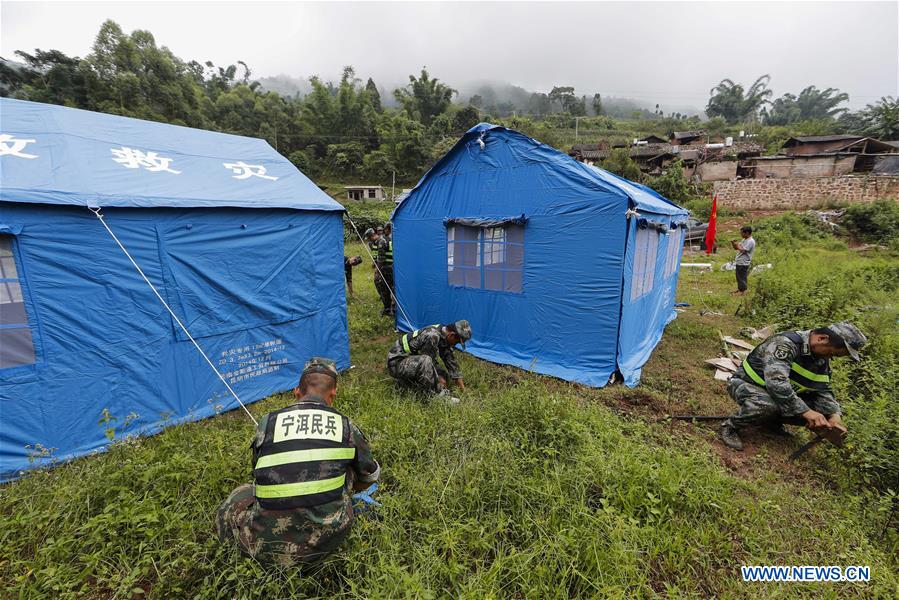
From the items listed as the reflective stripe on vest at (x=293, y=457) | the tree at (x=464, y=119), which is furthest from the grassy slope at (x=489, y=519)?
the tree at (x=464, y=119)

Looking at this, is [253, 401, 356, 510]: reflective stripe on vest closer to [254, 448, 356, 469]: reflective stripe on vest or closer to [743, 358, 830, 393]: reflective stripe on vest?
[254, 448, 356, 469]: reflective stripe on vest

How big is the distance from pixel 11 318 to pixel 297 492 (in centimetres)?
318

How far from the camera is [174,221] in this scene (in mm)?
3658

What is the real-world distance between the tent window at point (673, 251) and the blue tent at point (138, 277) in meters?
6.38

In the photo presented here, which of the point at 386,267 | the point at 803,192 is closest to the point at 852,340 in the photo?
the point at 386,267

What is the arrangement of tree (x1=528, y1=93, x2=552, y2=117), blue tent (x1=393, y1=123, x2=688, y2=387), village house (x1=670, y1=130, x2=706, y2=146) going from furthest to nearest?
tree (x1=528, y1=93, x2=552, y2=117) → village house (x1=670, y1=130, x2=706, y2=146) → blue tent (x1=393, y1=123, x2=688, y2=387)

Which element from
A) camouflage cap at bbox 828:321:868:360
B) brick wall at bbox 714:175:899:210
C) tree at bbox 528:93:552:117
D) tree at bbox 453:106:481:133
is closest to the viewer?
camouflage cap at bbox 828:321:868:360

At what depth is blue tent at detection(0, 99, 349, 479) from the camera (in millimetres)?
2994

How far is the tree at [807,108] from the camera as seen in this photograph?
67.4 m

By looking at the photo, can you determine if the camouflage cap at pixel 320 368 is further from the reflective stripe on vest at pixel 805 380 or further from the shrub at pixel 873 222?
the shrub at pixel 873 222

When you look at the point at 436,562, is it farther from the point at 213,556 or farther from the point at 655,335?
the point at 655,335

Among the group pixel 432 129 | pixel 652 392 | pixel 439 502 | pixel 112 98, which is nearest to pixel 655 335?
pixel 652 392

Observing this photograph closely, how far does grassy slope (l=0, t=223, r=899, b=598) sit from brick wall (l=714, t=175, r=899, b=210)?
Answer: 77.7ft

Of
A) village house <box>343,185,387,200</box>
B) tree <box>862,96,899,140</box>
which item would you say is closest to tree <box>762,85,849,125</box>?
tree <box>862,96,899,140</box>
